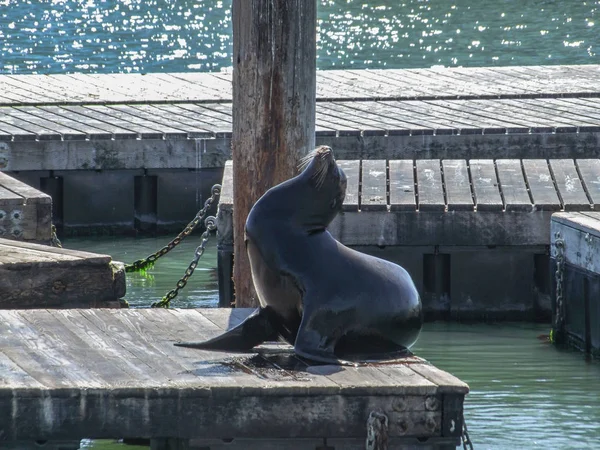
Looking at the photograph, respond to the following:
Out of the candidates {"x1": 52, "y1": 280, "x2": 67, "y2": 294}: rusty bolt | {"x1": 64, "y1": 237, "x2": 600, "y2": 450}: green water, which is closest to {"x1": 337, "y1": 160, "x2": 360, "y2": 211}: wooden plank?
{"x1": 64, "y1": 237, "x2": 600, "y2": 450}: green water

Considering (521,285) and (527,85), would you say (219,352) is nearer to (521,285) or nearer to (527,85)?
(521,285)

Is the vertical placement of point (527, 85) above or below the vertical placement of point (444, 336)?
above

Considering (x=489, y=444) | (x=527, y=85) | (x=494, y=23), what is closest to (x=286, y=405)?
(x=489, y=444)

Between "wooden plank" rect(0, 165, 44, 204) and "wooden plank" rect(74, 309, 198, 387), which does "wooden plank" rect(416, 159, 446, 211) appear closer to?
"wooden plank" rect(0, 165, 44, 204)

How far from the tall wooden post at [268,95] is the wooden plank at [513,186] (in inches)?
84.6

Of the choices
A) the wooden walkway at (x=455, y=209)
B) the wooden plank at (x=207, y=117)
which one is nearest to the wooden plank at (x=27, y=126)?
the wooden plank at (x=207, y=117)

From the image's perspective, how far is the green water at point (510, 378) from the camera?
19.6 ft

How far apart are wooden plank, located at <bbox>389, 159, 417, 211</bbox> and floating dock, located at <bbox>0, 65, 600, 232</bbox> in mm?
1965

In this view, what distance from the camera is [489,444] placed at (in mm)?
5797

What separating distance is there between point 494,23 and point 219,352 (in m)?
37.4

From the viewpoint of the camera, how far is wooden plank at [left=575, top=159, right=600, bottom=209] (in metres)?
8.25

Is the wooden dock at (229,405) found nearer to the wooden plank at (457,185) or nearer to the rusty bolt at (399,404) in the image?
the rusty bolt at (399,404)

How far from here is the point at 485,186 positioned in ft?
28.0

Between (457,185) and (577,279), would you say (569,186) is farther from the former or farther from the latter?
(577,279)
